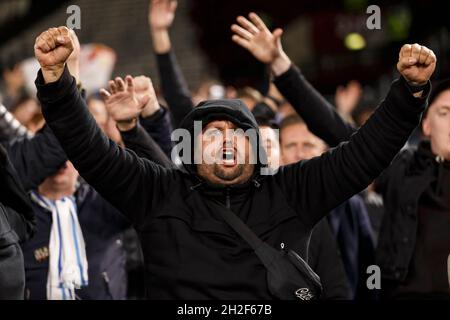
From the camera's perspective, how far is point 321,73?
17.5m

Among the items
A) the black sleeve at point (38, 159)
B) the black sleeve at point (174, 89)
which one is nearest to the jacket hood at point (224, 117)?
the black sleeve at point (38, 159)

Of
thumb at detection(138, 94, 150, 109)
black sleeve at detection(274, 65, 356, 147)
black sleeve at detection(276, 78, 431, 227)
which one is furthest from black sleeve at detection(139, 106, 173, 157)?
black sleeve at detection(276, 78, 431, 227)

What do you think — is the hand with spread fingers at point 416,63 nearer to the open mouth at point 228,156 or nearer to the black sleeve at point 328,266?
the open mouth at point 228,156

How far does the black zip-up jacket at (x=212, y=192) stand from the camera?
3.61 meters

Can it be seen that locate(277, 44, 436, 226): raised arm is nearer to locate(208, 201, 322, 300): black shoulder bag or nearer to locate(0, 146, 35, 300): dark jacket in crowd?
locate(208, 201, 322, 300): black shoulder bag

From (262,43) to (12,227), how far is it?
1.59 meters

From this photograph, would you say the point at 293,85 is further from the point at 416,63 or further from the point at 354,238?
the point at 416,63

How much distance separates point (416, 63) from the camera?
140 inches

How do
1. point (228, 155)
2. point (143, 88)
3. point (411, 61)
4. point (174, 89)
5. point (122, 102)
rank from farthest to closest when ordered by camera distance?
point (174, 89) → point (143, 88) → point (122, 102) → point (228, 155) → point (411, 61)

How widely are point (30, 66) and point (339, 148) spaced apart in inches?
249

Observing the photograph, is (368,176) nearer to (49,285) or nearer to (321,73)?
(49,285)

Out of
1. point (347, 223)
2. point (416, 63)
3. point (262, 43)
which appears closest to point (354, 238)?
point (347, 223)

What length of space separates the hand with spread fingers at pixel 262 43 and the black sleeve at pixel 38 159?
1.02m
